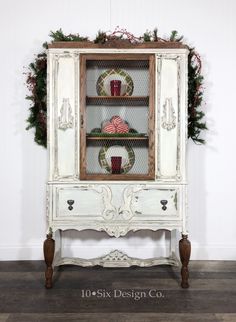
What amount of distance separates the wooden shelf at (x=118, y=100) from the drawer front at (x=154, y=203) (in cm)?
65

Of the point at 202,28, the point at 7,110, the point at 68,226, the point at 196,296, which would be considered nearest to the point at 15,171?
the point at 7,110

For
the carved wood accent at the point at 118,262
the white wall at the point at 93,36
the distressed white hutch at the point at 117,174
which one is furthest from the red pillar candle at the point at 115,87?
the carved wood accent at the point at 118,262

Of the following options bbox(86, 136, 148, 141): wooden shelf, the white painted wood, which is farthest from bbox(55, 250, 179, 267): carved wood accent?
bbox(86, 136, 148, 141): wooden shelf

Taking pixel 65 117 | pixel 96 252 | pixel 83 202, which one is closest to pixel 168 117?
pixel 65 117

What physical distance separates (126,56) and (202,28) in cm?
97

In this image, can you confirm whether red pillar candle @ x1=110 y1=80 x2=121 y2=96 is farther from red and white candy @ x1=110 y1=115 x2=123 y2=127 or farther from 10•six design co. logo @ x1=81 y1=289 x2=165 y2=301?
10•six design co. logo @ x1=81 y1=289 x2=165 y2=301

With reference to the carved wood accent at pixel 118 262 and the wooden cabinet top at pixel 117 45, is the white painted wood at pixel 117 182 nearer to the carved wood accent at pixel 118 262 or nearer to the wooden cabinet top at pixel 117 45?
the wooden cabinet top at pixel 117 45

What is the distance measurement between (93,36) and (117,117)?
2.98ft

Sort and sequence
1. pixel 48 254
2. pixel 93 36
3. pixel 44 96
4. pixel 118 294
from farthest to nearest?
pixel 93 36, pixel 44 96, pixel 48 254, pixel 118 294

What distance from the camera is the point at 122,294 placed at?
7.97 feet

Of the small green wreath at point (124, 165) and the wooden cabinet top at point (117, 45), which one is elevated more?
the wooden cabinet top at point (117, 45)

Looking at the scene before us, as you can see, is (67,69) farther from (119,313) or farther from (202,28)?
(119,313)

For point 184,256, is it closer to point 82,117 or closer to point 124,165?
point 124,165

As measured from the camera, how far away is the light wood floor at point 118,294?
6.95 ft
